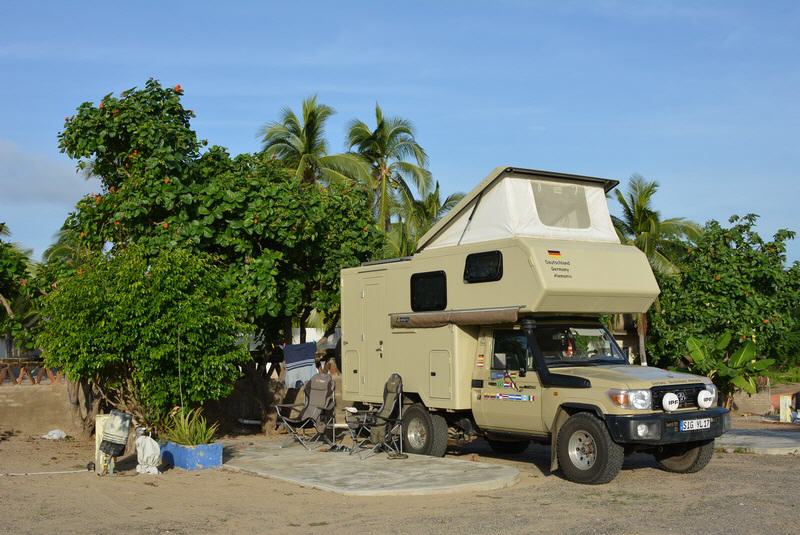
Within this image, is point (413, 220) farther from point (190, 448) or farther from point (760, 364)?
point (190, 448)

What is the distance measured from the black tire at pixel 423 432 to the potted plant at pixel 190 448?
2954 mm

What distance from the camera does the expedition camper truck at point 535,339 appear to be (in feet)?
37.7

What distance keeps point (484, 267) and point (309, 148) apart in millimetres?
23730

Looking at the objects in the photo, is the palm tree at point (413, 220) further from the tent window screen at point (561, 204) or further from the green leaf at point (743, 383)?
the tent window screen at point (561, 204)

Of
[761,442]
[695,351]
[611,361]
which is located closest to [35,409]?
[611,361]

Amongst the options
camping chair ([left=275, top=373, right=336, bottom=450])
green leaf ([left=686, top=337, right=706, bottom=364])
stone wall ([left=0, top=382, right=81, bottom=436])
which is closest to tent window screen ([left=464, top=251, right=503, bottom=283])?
camping chair ([left=275, top=373, right=336, bottom=450])

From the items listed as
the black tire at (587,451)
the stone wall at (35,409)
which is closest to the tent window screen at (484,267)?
the black tire at (587,451)

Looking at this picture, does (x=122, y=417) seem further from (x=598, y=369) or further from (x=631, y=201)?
(x=631, y=201)

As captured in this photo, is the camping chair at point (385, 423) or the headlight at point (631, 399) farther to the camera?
the camping chair at point (385, 423)

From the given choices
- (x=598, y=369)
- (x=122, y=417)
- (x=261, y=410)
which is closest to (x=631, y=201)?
(x=261, y=410)

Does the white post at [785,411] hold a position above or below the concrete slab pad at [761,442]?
above

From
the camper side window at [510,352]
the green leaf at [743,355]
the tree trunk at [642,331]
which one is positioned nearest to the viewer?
the camper side window at [510,352]

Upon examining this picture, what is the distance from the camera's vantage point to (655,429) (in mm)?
11125

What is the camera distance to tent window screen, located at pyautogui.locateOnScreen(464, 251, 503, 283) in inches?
500
